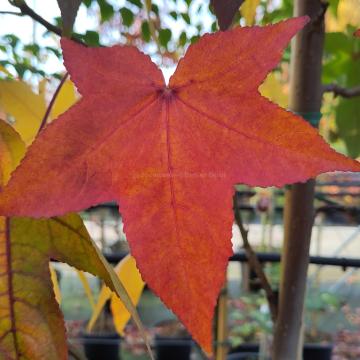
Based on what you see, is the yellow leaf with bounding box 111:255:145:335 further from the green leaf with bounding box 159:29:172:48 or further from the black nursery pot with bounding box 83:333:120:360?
the black nursery pot with bounding box 83:333:120:360

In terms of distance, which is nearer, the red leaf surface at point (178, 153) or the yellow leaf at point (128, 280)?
the red leaf surface at point (178, 153)

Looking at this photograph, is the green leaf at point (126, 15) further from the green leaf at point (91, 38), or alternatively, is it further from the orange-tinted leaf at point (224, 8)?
the orange-tinted leaf at point (224, 8)

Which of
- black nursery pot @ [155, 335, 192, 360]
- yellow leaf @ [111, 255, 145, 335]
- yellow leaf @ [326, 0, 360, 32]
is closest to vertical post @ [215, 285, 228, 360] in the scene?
yellow leaf @ [111, 255, 145, 335]

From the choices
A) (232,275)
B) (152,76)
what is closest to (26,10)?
(152,76)

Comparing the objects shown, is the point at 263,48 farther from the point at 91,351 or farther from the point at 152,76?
the point at 91,351

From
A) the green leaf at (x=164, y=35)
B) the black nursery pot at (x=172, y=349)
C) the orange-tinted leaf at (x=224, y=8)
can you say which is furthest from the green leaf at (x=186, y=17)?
the black nursery pot at (x=172, y=349)

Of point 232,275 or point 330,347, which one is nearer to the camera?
point 330,347
